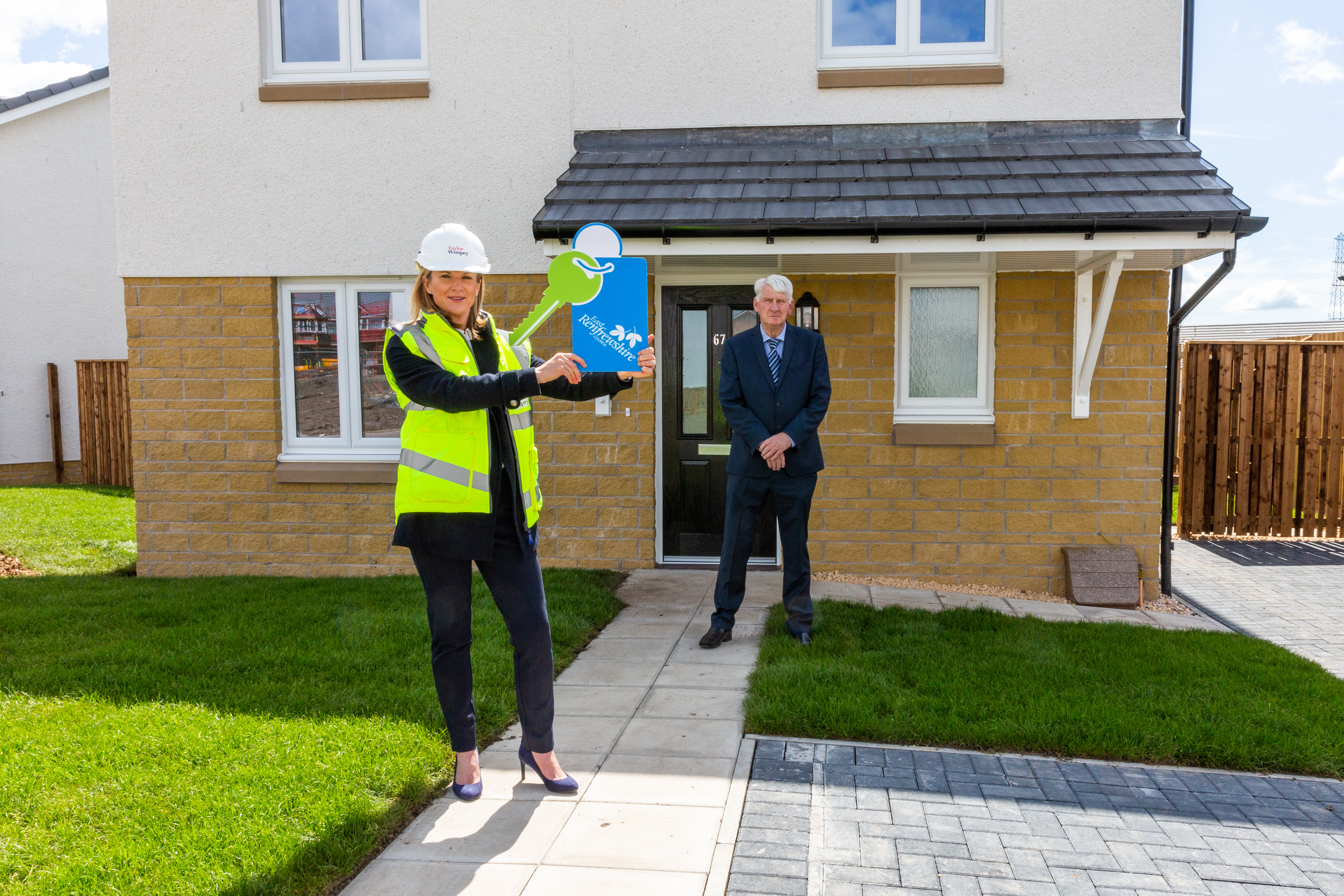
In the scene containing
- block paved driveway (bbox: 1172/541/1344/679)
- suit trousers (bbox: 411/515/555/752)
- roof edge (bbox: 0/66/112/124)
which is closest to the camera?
suit trousers (bbox: 411/515/555/752)

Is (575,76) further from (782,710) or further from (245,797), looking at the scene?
(245,797)

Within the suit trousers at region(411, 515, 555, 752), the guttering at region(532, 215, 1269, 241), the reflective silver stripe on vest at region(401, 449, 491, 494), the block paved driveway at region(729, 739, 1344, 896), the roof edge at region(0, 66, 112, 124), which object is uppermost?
the roof edge at region(0, 66, 112, 124)

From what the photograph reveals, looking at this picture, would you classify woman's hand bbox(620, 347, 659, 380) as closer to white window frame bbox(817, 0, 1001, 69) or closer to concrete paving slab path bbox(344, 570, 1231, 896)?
concrete paving slab path bbox(344, 570, 1231, 896)

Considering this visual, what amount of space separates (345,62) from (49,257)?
30.2ft

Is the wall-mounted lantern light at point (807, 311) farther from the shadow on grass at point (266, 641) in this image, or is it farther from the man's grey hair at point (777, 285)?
the shadow on grass at point (266, 641)

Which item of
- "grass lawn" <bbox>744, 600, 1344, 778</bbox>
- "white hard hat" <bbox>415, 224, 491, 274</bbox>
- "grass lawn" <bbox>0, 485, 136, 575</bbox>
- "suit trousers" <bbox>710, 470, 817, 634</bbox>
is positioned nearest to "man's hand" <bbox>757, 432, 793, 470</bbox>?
"suit trousers" <bbox>710, 470, 817, 634</bbox>

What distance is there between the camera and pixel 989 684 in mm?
4586

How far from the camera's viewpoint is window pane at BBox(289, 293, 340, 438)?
762 cm

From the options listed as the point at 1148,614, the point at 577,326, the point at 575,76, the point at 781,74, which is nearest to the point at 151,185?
the point at 575,76

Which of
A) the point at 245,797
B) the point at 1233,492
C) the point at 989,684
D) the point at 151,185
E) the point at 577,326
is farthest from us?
the point at 1233,492

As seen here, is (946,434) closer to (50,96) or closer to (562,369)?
(562,369)

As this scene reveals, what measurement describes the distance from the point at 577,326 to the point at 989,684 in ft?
9.10

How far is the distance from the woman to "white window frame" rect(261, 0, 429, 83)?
15.7ft

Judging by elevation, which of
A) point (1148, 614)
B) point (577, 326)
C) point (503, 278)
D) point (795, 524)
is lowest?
point (1148, 614)
